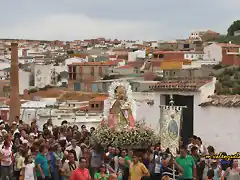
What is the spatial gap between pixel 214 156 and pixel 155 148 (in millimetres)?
1542

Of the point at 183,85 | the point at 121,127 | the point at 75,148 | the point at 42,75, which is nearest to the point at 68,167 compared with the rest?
the point at 75,148

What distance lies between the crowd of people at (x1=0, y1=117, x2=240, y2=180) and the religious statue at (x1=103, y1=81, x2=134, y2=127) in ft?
4.08

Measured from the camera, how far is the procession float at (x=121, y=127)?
14.2m

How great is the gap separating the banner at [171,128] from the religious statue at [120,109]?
1482 mm

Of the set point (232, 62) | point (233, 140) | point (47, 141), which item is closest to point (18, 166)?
point (47, 141)

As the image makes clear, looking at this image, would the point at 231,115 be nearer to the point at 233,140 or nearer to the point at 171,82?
the point at 233,140

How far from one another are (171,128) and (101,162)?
1690 mm

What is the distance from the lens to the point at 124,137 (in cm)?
1420

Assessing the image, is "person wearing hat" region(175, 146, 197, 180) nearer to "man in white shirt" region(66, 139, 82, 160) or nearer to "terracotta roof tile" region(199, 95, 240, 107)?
"man in white shirt" region(66, 139, 82, 160)

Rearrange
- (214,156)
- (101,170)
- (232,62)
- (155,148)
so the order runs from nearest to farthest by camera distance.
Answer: (101,170) < (214,156) < (155,148) < (232,62)

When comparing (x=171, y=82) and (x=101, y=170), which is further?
(x=171, y=82)

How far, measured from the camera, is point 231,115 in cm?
1700

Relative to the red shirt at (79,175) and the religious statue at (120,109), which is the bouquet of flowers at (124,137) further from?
the red shirt at (79,175)

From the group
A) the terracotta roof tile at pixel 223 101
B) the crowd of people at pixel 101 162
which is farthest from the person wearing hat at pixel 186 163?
the terracotta roof tile at pixel 223 101
